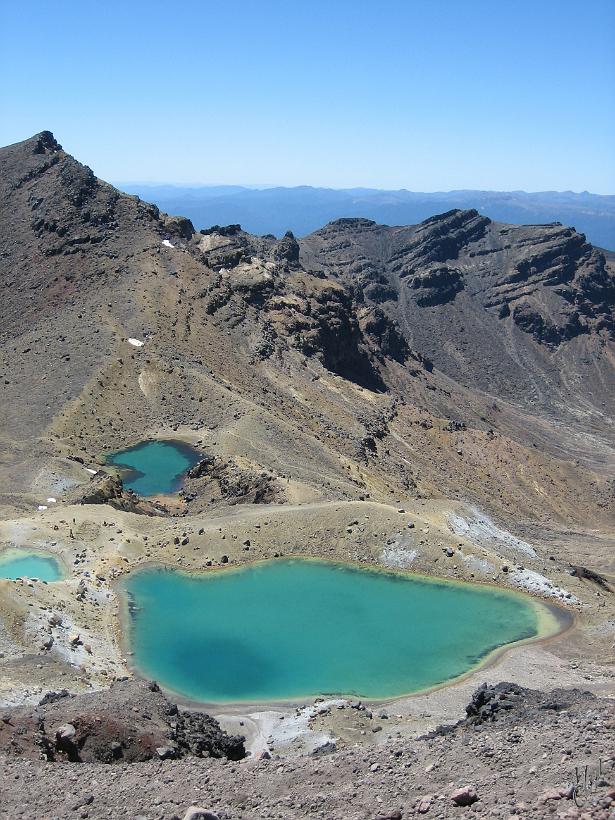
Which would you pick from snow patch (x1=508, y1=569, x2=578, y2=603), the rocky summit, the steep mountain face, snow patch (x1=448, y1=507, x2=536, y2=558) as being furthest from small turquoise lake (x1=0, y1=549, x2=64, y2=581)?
snow patch (x1=508, y1=569, x2=578, y2=603)

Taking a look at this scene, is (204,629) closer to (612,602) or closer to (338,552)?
(338,552)

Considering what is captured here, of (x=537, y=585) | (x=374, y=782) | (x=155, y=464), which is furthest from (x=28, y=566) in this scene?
(x=155, y=464)

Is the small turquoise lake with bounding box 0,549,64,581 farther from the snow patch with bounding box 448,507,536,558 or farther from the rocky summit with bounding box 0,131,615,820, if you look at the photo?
the snow patch with bounding box 448,507,536,558

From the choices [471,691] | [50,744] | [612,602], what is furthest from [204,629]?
[612,602]

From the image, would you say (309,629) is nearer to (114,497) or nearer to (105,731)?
(105,731)

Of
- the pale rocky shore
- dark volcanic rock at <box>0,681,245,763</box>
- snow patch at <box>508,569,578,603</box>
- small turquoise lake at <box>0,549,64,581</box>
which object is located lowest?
snow patch at <box>508,569,578,603</box>

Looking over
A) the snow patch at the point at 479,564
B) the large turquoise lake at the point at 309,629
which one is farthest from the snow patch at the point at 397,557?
the snow patch at the point at 479,564
